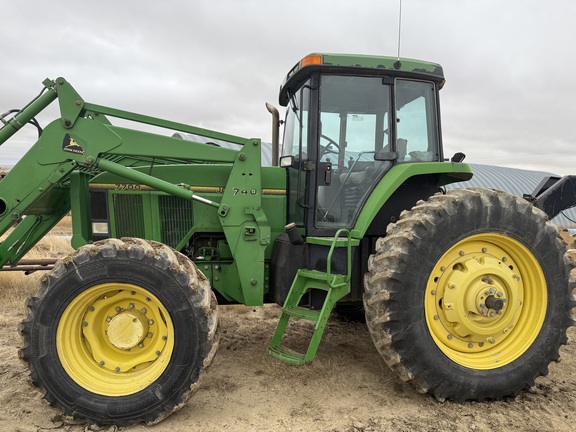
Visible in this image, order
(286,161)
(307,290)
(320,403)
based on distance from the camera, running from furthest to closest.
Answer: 1. (286,161)
2. (307,290)
3. (320,403)

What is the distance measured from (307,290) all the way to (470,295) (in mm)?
1201

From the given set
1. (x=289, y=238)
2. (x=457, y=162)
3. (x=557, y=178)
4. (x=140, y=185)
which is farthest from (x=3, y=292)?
(x=557, y=178)

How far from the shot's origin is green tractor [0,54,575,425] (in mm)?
2920

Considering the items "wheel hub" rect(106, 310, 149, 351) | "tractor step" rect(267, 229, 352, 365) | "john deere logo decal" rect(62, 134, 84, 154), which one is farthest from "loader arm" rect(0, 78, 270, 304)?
"wheel hub" rect(106, 310, 149, 351)

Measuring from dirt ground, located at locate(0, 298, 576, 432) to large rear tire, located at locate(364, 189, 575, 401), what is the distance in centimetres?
21

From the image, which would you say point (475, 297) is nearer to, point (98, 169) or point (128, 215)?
point (128, 215)

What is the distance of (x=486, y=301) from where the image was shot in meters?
3.21

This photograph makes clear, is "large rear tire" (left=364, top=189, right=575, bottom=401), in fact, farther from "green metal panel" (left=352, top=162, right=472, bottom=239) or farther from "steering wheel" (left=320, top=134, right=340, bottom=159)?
"steering wheel" (left=320, top=134, right=340, bottom=159)

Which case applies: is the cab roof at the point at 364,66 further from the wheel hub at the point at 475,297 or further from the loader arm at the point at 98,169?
the wheel hub at the point at 475,297

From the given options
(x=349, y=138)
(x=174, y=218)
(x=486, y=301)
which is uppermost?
(x=349, y=138)

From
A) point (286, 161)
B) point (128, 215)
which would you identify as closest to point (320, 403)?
point (286, 161)

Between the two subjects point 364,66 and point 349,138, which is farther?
point 349,138

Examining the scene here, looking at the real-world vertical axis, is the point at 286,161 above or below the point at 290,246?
above

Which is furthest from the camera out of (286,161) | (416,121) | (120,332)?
(286,161)
